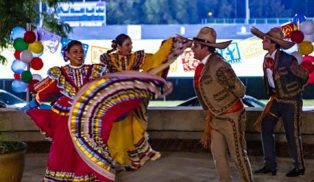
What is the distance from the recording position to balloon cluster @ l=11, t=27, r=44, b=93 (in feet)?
26.1

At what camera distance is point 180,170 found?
7.08 m

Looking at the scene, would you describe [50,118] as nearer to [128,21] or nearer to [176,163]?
[176,163]

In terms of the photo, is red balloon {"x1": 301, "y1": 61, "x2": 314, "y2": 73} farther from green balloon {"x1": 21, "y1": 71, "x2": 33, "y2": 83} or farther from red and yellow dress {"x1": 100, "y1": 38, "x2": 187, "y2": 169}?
green balloon {"x1": 21, "y1": 71, "x2": 33, "y2": 83}

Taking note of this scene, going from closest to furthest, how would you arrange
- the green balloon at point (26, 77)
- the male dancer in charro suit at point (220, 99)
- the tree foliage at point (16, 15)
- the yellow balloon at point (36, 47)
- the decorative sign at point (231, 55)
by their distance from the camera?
the male dancer in charro suit at point (220, 99), the green balloon at point (26, 77), the yellow balloon at point (36, 47), the tree foliage at point (16, 15), the decorative sign at point (231, 55)

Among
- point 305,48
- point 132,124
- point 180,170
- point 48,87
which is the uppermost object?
point 305,48

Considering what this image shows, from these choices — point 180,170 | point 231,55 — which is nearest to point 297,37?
point 180,170

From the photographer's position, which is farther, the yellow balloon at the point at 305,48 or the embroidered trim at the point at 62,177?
the yellow balloon at the point at 305,48

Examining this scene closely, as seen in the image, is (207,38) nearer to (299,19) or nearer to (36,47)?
(299,19)

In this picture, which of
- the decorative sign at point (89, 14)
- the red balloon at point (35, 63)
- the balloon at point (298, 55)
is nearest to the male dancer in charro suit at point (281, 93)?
the balloon at point (298, 55)

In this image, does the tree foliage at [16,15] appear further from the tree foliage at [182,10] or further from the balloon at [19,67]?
the tree foliage at [182,10]

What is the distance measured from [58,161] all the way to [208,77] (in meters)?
1.60

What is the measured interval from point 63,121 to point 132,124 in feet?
5.31

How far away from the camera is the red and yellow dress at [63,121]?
5.25 m

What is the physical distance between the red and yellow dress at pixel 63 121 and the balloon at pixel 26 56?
237cm
